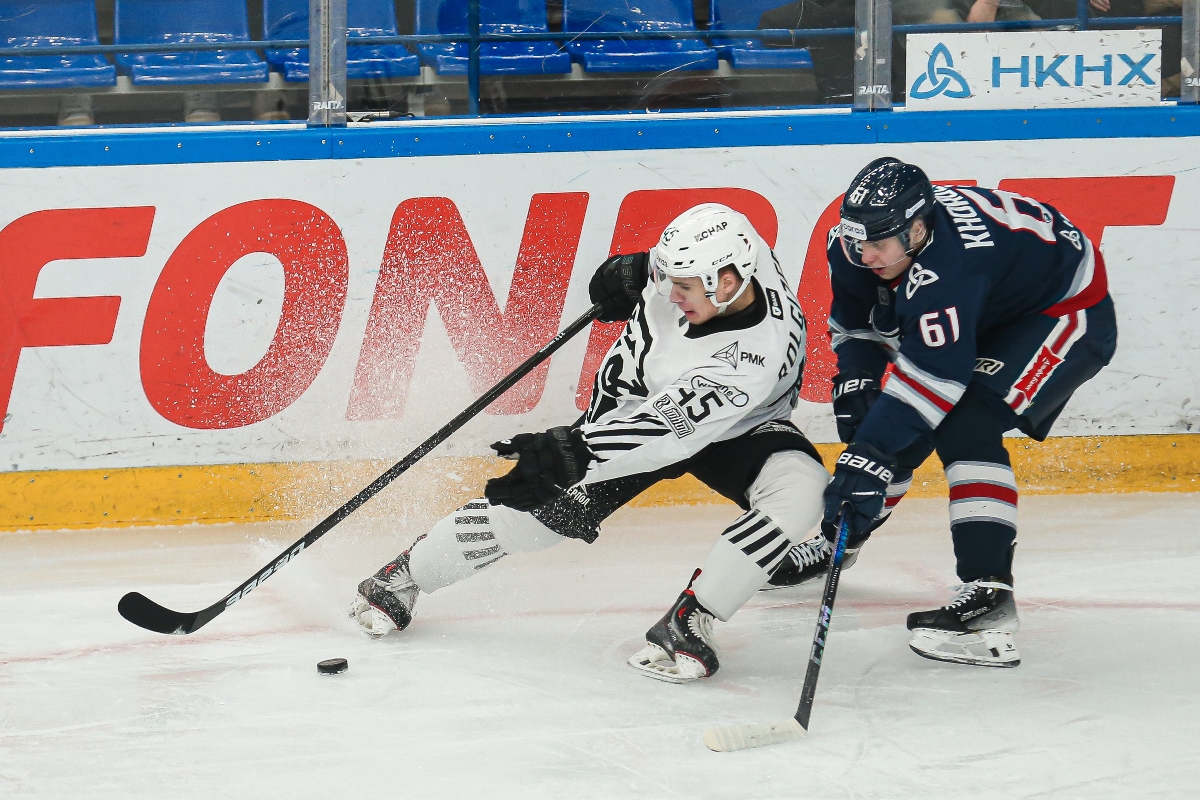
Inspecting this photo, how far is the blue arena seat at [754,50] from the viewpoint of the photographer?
3896 mm

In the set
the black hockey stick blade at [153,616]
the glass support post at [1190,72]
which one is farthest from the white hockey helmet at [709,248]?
the glass support post at [1190,72]

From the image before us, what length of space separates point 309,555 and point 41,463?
96 centimetres

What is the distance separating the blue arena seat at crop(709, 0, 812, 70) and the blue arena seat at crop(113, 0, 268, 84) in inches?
58.3

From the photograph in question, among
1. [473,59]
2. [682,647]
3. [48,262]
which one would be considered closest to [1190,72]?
[473,59]

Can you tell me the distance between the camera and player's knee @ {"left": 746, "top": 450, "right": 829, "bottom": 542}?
2.46m

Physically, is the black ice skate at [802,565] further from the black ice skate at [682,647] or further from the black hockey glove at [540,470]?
the black hockey glove at [540,470]

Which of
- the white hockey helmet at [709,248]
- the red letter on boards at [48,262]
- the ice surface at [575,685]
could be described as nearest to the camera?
the ice surface at [575,685]

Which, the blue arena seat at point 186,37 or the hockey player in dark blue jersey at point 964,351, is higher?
the blue arena seat at point 186,37

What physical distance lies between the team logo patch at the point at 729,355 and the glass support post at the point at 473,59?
173cm

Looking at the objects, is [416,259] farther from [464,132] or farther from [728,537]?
[728,537]

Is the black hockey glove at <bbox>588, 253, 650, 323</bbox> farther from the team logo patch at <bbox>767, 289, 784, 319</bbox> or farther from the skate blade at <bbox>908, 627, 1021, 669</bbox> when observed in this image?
the skate blade at <bbox>908, 627, 1021, 669</bbox>

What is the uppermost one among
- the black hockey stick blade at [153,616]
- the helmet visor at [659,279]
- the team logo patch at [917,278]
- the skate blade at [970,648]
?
the team logo patch at [917,278]

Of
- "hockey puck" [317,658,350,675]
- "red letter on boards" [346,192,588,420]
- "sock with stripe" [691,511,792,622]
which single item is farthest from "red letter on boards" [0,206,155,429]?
"sock with stripe" [691,511,792,622]

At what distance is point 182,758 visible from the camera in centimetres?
209
